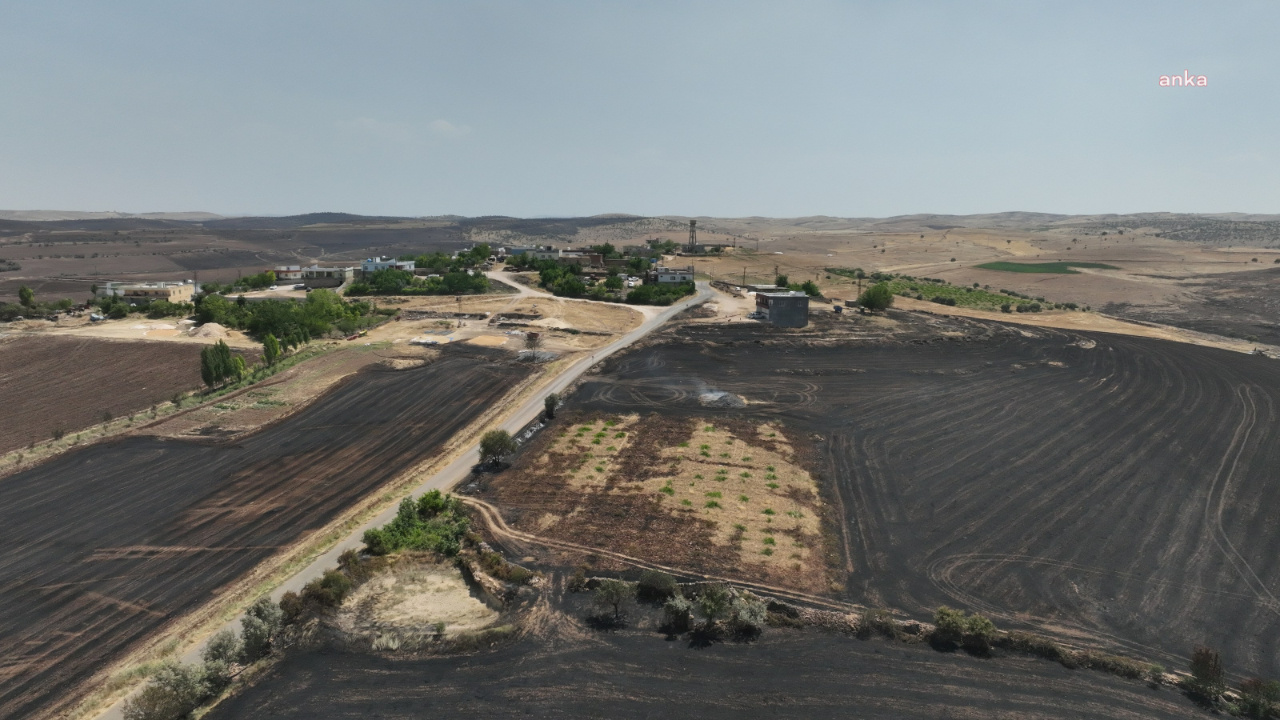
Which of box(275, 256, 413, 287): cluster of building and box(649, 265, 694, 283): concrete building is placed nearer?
box(275, 256, 413, 287): cluster of building

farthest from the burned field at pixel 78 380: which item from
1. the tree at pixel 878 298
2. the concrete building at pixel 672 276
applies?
the tree at pixel 878 298

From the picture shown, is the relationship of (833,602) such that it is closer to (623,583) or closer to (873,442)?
(623,583)

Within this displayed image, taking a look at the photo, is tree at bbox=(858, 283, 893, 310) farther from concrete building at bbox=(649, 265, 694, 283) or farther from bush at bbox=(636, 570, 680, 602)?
bush at bbox=(636, 570, 680, 602)

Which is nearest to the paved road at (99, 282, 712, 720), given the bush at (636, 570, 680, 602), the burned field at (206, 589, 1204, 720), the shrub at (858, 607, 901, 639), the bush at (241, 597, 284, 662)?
the bush at (241, 597, 284, 662)

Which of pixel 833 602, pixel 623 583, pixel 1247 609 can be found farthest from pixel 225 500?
pixel 1247 609

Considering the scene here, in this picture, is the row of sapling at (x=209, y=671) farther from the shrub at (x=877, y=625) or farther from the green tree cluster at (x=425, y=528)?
the shrub at (x=877, y=625)

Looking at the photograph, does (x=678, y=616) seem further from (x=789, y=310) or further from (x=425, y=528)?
(x=789, y=310)

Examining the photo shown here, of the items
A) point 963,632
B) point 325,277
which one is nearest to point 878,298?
point 963,632
